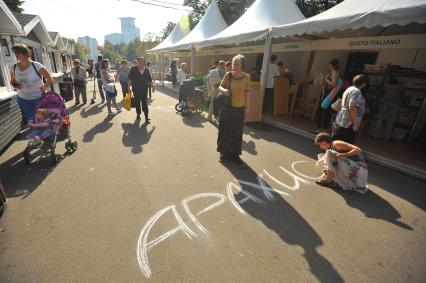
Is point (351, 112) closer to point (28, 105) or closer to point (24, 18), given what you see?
point (28, 105)

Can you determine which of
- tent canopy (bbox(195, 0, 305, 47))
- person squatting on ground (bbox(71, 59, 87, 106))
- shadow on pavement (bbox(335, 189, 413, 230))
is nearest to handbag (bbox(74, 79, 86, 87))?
person squatting on ground (bbox(71, 59, 87, 106))

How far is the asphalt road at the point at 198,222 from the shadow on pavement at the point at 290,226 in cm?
1

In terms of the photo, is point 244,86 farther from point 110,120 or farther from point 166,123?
point 110,120

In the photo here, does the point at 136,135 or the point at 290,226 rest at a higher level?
the point at 290,226

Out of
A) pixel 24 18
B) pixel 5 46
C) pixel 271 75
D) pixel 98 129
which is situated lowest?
pixel 98 129

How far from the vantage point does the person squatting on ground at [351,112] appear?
13.7 ft

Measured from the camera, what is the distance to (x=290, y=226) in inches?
121

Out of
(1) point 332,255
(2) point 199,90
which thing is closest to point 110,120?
(2) point 199,90

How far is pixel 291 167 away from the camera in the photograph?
4.84m

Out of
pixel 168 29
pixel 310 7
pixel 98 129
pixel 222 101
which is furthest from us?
pixel 168 29

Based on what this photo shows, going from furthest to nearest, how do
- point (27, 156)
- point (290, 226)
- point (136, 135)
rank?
point (136, 135), point (27, 156), point (290, 226)

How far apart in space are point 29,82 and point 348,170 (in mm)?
6062

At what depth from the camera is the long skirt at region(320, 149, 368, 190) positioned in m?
3.84

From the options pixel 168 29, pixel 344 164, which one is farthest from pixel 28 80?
pixel 168 29
